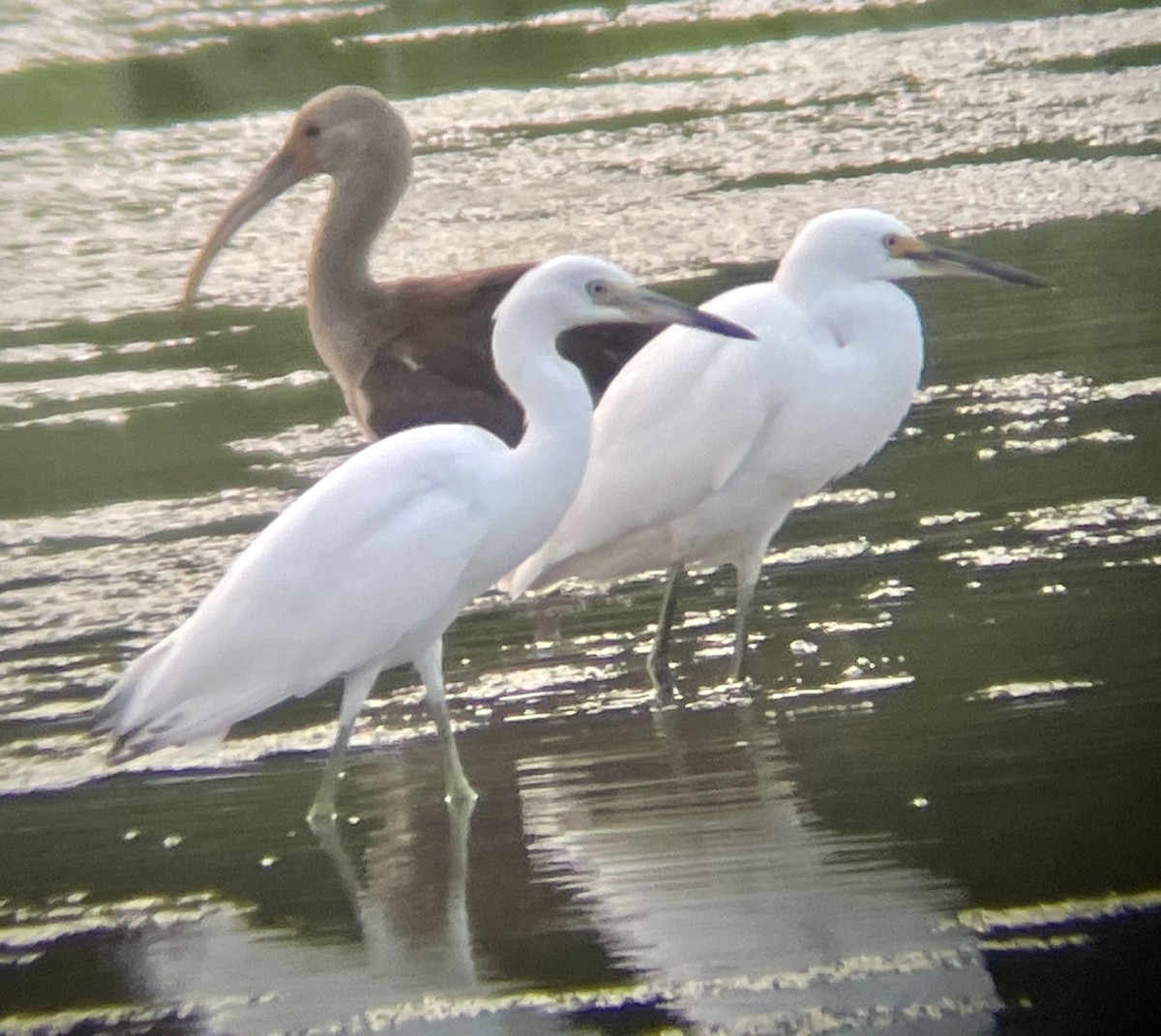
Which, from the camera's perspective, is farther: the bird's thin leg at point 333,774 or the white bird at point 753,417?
the white bird at point 753,417

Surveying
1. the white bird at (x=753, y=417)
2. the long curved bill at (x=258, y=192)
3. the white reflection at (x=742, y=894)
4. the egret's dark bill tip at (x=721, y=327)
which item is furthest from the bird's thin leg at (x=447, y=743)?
the long curved bill at (x=258, y=192)

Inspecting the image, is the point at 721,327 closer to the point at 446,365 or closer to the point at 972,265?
the point at 972,265

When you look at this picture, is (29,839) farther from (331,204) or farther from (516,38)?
(516,38)

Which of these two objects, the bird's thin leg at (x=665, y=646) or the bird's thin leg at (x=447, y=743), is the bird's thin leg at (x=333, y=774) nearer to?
the bird's thin leg at (x=447, y=743)

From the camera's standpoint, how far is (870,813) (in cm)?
503

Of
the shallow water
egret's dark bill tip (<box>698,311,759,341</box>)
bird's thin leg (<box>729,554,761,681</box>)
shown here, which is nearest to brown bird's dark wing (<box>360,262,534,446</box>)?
the shallow water

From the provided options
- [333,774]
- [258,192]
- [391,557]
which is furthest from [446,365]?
[333,774]

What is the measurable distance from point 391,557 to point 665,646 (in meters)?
1.19

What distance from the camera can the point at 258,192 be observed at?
862cm

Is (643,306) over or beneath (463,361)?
over

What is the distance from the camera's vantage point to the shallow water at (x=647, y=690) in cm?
450

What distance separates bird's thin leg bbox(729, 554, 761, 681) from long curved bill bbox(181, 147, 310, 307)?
9.09 ft

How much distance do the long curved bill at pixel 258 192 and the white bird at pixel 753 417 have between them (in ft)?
8.07

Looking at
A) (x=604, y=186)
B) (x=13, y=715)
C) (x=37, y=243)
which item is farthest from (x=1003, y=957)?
(x=37, y=243)
